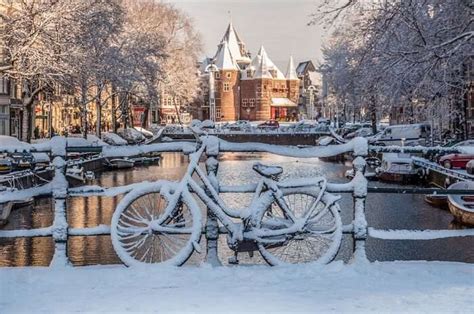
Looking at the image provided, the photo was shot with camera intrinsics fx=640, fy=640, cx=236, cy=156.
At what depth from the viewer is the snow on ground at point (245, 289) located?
4848mm

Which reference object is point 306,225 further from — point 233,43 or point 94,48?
point 233,43

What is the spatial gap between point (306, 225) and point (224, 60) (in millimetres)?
101306

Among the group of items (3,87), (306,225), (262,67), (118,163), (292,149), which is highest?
(262,67)

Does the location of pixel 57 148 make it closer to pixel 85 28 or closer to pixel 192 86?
pixel 85 28

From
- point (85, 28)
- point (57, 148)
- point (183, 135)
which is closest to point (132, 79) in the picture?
point (85, 28)

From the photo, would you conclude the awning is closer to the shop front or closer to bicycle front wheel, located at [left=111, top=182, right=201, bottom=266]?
the shop front

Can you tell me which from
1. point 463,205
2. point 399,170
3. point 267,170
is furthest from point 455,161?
point 267,170

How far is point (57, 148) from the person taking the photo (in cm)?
625

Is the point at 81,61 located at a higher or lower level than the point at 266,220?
Answer: higher

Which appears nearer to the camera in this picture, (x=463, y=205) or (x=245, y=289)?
(x=245, y=289)

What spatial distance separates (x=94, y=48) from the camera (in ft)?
117

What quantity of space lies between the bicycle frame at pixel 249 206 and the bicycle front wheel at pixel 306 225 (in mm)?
35

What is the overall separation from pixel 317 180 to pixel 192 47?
178ft

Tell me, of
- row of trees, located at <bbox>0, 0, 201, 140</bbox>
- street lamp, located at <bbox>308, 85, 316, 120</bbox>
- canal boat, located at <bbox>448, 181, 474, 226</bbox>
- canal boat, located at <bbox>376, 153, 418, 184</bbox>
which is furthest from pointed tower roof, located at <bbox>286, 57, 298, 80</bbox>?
canal boat, located at <bbox>448, 181, 474, 226</bbox>
